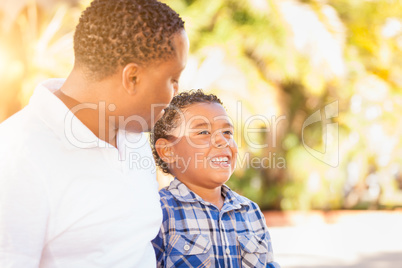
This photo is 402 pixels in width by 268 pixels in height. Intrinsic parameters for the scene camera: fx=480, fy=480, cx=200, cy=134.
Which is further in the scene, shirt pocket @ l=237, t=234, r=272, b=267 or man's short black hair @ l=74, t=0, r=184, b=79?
shirt pocket @ l=237, t=234, r=272, b=267

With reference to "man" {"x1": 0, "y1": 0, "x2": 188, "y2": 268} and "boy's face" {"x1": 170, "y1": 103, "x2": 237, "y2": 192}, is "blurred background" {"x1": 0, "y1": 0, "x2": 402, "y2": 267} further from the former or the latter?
"man" {"x1": 0, "y1": 0, "x2": 188, "y2": 268}

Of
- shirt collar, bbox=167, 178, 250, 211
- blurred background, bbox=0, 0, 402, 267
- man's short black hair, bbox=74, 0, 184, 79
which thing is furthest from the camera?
blurred background, bbox=0, 0, 402, 267

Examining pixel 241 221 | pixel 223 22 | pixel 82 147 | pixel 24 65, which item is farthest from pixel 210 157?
pixel 223 22

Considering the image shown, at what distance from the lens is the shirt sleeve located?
3.67 feet

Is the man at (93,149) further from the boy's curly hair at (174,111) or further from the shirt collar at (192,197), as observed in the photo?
the boy's curly hair at (174,111)

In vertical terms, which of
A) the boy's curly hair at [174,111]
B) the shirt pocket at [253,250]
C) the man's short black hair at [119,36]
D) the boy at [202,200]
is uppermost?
the man's short black hair at [119,36]

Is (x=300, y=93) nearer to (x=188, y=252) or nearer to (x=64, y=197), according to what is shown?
(x=188, y=252)

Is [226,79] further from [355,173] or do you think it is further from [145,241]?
[145,241]

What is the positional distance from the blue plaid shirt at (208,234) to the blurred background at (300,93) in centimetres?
486

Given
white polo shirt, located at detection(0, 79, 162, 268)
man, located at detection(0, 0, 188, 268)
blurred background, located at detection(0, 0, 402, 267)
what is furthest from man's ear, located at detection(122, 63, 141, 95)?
blurred background, located at detection(0, 0, 402, 267)

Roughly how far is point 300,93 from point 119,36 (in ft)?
31.8

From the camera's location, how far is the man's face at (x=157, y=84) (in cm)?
138

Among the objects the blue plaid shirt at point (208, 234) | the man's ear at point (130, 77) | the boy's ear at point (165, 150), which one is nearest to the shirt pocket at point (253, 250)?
the blue plaid shirt at point (208, 234)

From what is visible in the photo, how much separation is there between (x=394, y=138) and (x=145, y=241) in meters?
9.92
